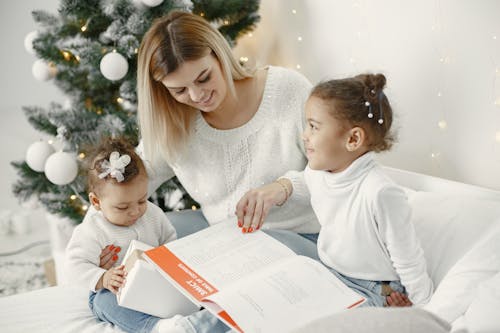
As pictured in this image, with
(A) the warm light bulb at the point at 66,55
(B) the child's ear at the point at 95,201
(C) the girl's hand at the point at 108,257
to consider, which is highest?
(A) the warm light bulb at the point at 66,55

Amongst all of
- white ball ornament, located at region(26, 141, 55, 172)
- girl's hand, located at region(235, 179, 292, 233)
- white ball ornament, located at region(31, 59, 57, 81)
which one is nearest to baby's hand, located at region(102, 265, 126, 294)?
girl's hand, located at region(235, 179, 292, 233)

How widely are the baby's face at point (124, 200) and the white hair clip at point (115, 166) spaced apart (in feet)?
0.08

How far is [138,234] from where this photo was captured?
1523mm

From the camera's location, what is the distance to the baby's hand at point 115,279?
1310 millimetres

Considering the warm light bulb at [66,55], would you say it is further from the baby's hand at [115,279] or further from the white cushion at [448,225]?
the white cushion at [448,225]

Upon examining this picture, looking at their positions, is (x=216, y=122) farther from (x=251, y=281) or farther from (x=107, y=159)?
(x=251, y=281)

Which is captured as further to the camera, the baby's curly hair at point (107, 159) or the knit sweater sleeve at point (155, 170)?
the knit sweater sleeve at point (155, 170)

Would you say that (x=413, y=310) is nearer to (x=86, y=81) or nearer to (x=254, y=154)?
(x=254, y=154)

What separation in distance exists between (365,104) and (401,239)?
12.6 inches

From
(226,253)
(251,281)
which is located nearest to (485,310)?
(251,281)

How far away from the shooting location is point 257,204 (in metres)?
1.43

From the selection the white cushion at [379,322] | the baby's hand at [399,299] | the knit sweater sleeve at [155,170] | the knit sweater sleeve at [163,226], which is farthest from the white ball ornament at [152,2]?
the white cushion at [379,322]

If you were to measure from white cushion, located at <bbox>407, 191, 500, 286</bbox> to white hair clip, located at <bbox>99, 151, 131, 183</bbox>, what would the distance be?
2.56 feet

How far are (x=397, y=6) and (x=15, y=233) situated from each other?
2316mm
